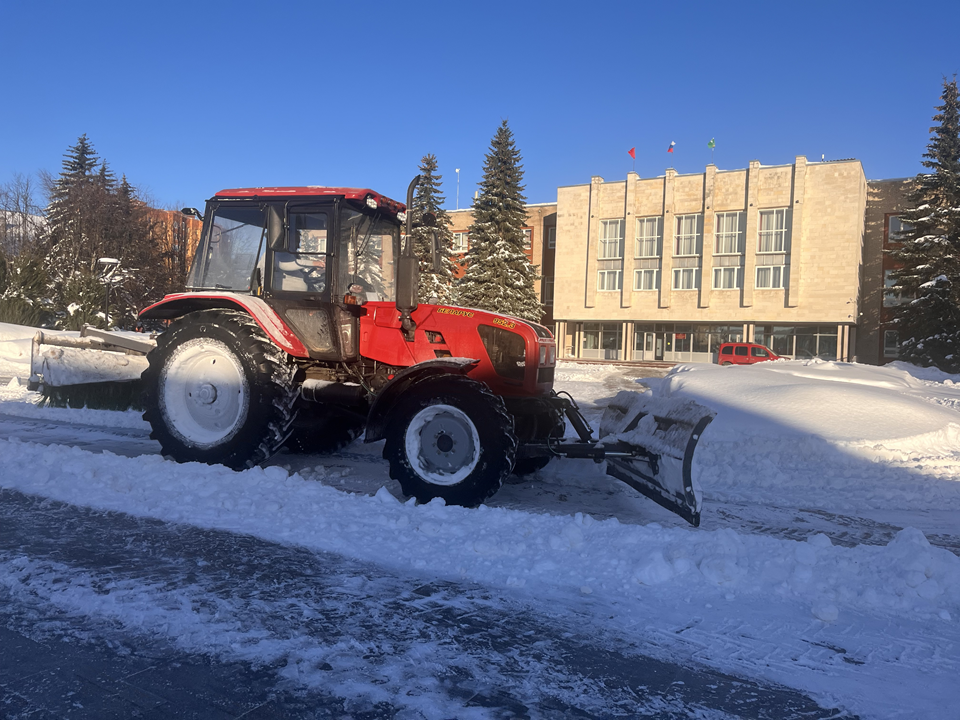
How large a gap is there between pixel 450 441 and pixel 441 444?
0.27 feet

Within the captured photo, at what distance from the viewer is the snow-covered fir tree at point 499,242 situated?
39.1m

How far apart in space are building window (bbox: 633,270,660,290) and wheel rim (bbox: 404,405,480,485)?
43.5 meters

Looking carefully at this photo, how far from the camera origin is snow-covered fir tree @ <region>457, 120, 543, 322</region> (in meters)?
39.1

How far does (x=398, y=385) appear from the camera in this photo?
5695mm

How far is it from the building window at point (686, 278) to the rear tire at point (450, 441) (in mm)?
43108

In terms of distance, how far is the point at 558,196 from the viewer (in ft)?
164

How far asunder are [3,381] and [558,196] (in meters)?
40.2

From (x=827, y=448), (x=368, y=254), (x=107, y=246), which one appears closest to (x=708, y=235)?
(x=107, y=246)

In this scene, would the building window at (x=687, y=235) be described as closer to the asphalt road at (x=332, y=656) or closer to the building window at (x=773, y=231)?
the building window at (x=773, y=231)

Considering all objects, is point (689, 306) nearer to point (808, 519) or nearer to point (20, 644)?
point (808, 519)

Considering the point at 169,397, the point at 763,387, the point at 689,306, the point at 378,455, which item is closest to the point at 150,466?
the point at 169,397

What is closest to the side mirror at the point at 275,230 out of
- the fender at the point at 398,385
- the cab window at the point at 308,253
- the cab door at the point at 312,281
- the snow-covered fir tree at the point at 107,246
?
the cab door at the point at 312,281

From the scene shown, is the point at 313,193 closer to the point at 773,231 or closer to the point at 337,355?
the point at 337,355

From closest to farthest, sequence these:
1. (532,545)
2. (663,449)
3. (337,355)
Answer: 1. (532,545)
2. (663,449)
3. (337,355)
